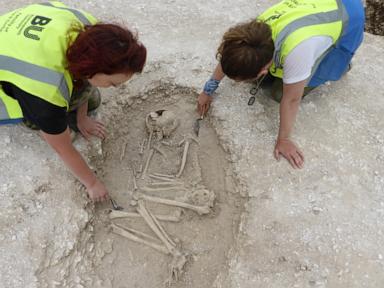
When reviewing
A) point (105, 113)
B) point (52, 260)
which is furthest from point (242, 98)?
point (52, 260)

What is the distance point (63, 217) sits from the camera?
2.79 meters

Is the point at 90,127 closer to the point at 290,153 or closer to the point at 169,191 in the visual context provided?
the point at 169,191

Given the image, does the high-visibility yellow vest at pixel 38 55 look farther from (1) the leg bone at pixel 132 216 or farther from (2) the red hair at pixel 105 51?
(1) the leg bone at pixel 132 216

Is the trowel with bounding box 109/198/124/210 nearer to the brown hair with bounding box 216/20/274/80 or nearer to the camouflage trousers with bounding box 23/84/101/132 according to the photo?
the camouflage trousers with bounding box 23/84/101/132

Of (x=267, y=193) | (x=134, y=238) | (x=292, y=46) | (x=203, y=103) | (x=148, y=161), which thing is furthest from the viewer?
(x=203, y=103)

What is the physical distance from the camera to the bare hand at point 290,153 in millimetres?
3117

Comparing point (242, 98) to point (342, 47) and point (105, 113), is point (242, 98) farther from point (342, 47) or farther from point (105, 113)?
point (105, 113)

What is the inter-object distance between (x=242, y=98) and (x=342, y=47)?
0.87 metres

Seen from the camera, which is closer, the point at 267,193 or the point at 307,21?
the point at 307,21

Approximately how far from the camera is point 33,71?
223 cm

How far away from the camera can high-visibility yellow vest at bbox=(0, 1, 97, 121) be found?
222 cm

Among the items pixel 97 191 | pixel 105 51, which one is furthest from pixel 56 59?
pixel 97 191

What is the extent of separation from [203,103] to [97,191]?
1.15 meters

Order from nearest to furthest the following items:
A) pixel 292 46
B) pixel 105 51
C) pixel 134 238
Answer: pixel 105 51
pixel 292 46
pixel 134 238
